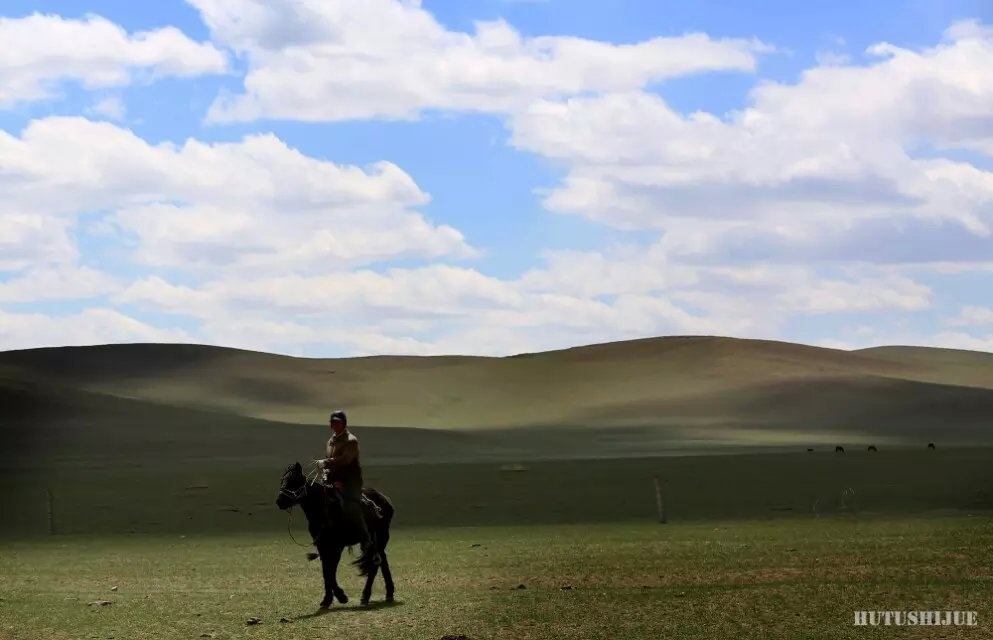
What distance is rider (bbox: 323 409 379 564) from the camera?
20.0 m

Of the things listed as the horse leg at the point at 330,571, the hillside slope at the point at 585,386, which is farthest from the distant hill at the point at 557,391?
the horse leg at the point at 330,571

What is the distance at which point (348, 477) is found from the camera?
20141 millimetres

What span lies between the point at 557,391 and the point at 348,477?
115 metres

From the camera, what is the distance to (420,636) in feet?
54.7

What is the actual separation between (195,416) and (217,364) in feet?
148

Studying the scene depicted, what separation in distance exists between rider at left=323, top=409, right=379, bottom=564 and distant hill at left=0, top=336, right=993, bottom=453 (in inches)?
2687

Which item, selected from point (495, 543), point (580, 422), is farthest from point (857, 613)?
point (580, 422)

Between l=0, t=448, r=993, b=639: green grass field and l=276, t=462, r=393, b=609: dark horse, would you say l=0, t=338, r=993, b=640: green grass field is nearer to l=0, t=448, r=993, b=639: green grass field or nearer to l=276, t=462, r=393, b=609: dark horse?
l=0, t=448, r=993, b=639: green grass field

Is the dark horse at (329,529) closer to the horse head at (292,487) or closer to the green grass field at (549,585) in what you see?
the horse head at (292,487)

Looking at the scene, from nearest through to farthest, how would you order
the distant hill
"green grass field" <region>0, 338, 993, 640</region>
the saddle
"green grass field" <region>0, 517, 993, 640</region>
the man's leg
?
"green grass field" <region>0, 517, 993, 640</region>, "green grass field" <region>0, 338, 993, 640</region>, the man's leg, the saddle, the distant hill

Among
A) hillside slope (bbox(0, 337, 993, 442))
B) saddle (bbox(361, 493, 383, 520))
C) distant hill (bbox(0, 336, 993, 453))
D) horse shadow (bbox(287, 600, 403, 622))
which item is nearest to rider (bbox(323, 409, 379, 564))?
saddle (bbox(361, 493, 383, 520))

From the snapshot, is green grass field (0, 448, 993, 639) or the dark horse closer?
green grass field (0, 448, 993, 639)

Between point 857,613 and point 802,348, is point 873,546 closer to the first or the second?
point 857,613

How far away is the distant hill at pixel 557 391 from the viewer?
101 meters
